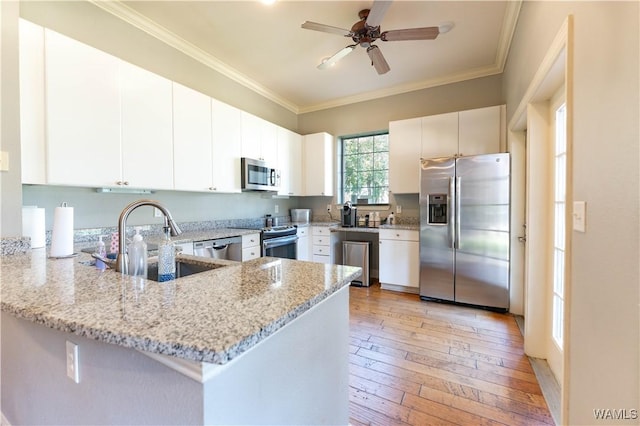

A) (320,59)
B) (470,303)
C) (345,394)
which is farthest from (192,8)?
(470,303)

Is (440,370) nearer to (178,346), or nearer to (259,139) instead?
(178,346)

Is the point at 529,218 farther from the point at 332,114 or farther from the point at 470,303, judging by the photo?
the point at 332,114

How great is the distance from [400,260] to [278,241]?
161 cm

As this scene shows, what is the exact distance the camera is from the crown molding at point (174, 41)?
7.91ft

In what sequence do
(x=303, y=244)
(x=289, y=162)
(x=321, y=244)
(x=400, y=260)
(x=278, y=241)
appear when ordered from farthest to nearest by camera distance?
(x=289, y=162) < (x=321, y=244) < (x=303, y=244) < (x=400, y=260) < (x=278, y=241)

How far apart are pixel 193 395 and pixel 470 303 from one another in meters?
3.23

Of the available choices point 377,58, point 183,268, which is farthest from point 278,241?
point 377,58

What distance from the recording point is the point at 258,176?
3.53 metres

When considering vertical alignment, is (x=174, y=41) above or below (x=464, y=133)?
above

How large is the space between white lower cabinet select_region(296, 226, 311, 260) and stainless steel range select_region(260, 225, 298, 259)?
0.10 metres

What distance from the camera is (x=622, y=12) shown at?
2.81 feet

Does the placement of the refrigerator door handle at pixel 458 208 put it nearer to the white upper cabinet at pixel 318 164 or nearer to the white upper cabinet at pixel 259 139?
the white upper cabinet at pixel 318 164

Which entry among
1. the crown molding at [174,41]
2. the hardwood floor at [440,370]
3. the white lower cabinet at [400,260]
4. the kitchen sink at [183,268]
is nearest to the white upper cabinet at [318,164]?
the crown molding at [174,41]

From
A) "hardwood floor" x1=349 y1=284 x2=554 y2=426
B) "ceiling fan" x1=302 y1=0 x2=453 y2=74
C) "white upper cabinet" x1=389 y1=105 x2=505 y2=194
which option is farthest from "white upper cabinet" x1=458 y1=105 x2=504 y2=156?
"hardwood floor" x1=349 y1=284 x2=554 y2=426
